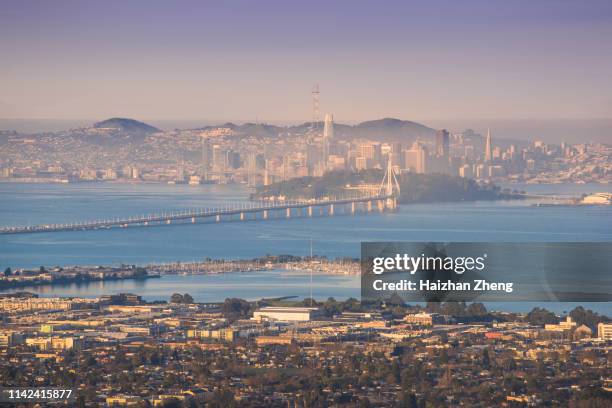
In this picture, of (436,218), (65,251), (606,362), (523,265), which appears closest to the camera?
(606,362)

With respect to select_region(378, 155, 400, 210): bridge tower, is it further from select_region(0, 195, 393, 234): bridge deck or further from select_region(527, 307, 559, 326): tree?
select_region(527, 307, 559, 326): tree

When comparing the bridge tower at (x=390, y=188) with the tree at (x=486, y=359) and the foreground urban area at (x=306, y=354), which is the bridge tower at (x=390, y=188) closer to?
the foreground urban area at (x=306, y=354)

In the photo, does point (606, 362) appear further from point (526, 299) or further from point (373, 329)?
point (526, 299)

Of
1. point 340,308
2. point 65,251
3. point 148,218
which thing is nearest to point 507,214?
point 148,218

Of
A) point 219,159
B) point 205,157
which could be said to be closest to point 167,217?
point 219,159

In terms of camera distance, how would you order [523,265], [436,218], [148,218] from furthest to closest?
[436,218], [148,218], [523,265]

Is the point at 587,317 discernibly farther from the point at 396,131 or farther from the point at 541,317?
the point at 396,131
